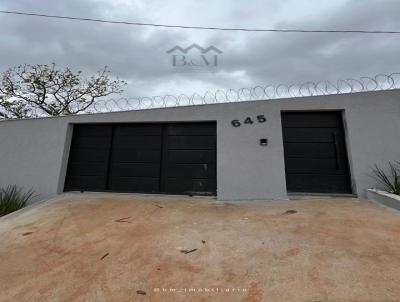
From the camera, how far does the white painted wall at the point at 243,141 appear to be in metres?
4.39

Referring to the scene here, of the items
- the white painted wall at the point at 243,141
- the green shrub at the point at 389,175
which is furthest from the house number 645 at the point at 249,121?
the green shrub at the point at 389,175

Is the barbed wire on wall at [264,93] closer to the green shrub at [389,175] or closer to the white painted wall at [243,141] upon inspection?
the white painted wall at [243,141]

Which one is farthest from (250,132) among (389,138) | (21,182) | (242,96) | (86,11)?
(21,182)

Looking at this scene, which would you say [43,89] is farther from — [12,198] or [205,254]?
[205,254]

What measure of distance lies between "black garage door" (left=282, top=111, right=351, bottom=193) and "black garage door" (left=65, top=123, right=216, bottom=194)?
1.82 metres

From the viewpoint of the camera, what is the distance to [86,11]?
219 inches

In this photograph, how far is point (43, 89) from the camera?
12055mm

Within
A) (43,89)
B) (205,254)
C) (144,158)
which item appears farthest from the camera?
(43,89)

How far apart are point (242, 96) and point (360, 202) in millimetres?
3290

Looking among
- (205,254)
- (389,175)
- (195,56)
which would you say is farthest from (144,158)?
(389,175)

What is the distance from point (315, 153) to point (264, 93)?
72.5 inches

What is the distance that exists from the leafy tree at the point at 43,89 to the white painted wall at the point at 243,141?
667cm

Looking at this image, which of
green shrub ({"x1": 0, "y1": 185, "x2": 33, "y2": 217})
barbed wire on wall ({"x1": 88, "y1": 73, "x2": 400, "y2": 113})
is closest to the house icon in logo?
barbed wire on wall ({"x1": 88, "y1": 73, "x2": 400, "y2": 113})

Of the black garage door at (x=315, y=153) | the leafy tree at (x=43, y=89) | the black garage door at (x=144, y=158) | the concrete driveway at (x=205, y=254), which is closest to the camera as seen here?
the concrete driveway at (x=205, y=254)
